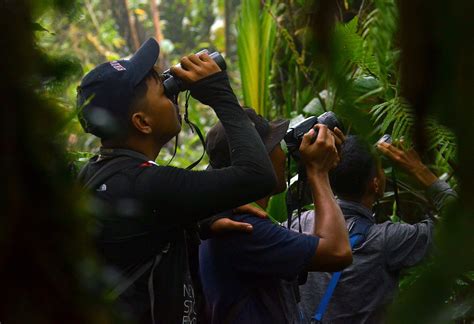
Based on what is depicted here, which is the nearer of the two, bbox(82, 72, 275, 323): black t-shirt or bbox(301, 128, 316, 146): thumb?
bbox(82, 72, 275, 323): black t-shirt

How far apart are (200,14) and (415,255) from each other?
31.4 ft

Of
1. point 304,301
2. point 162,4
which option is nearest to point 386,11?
point 304,301

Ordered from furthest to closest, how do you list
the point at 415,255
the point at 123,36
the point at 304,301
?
the point at 123,36 → the point at 304,301 → the point at 415,255

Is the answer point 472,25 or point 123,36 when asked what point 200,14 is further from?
point 472,25

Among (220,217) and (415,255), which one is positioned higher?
(220,217)

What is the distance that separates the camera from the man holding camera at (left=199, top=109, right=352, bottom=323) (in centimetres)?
186

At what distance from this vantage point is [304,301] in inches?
92.6

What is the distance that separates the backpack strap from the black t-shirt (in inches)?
24.8

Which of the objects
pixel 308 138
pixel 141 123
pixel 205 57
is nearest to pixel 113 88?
pixel 141 123

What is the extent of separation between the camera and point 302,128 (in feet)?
6.75

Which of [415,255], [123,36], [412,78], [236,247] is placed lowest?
[123,36]

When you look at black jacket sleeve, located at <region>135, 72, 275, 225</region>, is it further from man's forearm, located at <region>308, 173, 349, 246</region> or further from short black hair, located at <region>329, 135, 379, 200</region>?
short black hair, located at <region>329, 135, 379, 200</region>

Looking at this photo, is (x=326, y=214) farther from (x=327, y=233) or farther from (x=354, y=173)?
(x=354, y=173)

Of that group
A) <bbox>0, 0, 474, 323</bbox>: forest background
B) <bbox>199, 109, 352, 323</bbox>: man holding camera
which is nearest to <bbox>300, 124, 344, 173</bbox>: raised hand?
<bbox>199, 109, 352, 323</bbox>: man holding camera
